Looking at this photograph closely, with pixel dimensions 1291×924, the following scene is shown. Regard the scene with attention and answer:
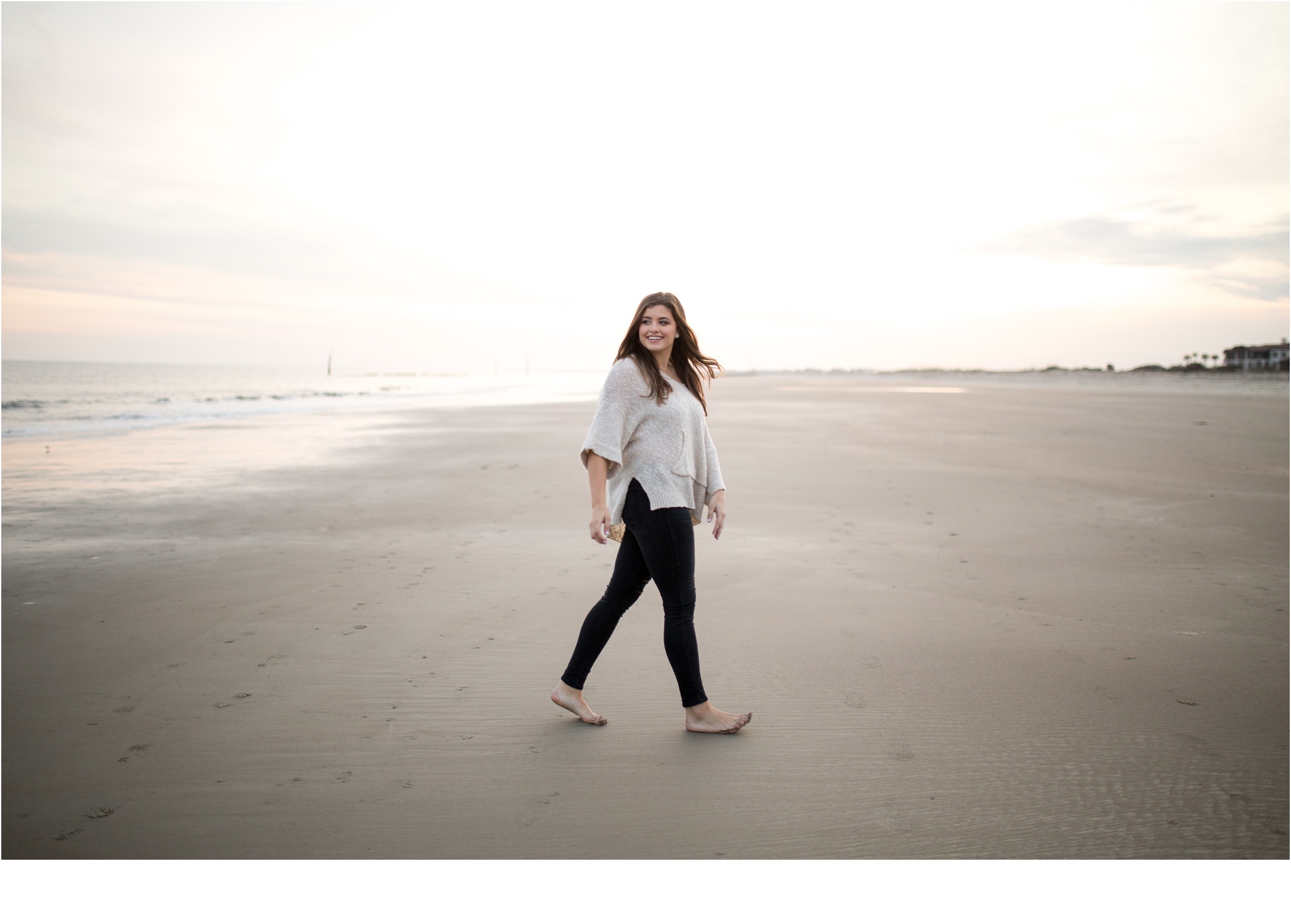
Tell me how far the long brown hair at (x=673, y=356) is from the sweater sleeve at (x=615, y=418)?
0.20 feet

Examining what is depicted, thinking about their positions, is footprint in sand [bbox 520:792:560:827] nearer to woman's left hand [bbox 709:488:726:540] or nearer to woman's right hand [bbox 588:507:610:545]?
woman's right hand [bbox 588:507:610:545]

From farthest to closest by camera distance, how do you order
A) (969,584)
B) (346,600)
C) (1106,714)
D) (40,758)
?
(969,584)
(346,600)
(1106,714)
(40,758)

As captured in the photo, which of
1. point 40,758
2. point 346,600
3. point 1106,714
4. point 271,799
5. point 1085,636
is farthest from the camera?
point 346,600

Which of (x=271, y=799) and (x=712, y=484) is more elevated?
(x=712, y=484)

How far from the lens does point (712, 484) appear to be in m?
3.17

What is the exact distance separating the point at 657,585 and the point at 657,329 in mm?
1044

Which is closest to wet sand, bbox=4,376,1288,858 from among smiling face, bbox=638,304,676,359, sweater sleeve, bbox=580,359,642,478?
sweater sleeve, bbox=580,359,642,478

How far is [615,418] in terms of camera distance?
290 cm

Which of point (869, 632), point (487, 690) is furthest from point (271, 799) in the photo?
point (869, 632)

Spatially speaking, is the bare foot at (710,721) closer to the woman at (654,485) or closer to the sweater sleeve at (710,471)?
the woman at (654,485)

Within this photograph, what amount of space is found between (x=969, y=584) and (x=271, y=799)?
4.40 metres

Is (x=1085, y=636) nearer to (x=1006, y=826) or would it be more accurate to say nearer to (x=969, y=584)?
(x=969, y=584)

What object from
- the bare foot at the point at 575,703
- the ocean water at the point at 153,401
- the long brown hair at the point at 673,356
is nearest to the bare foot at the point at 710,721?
the bare foot at the point at 575,703

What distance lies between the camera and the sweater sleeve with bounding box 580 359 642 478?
9.40 ft
